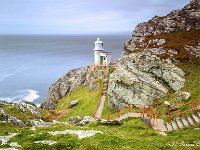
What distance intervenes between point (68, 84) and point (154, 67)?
3180 cm

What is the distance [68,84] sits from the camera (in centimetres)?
7812

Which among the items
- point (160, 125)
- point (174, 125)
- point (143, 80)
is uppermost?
point (143, 80)

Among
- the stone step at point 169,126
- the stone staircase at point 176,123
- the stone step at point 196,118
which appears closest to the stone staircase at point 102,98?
the stone staircase at point 176,123

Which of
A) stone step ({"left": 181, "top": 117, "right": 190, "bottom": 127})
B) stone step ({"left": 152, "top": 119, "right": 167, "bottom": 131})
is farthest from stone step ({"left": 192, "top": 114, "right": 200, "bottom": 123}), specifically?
stone step ({"left": 152, "top": 119, "right": 167, "bottom": 131})

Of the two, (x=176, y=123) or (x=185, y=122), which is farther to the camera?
(x=176, y=123)

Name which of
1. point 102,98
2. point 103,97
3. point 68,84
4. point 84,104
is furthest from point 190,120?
point 68,84

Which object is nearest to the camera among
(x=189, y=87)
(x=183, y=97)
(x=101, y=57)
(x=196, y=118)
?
(x=196, y=118)

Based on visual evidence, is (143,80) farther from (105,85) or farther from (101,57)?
(101,57)

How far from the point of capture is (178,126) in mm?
34625

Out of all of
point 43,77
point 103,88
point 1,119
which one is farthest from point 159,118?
point 43,77

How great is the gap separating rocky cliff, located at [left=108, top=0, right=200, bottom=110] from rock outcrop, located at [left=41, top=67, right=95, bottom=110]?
42.6 ft

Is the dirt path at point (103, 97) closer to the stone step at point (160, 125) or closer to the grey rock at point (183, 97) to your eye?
the grey rock at point (183, 97)

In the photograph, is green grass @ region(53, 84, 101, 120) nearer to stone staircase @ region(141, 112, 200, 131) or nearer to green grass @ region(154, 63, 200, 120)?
green grass @ region(154, 63, 200, 120)

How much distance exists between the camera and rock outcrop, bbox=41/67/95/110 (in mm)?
72981
